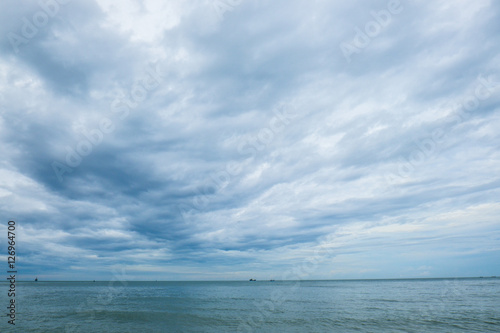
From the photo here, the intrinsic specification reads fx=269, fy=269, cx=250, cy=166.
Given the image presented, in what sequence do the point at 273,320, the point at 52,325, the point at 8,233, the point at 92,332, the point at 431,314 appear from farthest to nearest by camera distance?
the point at 431,314
the point at 273,320
the point at 52,325
the point at 92,332
the point at 8,233

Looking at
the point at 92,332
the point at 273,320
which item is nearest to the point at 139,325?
the point at 92,332

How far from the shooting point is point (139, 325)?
38.4 m

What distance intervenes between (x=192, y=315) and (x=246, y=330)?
668 inches

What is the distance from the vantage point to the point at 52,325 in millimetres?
36875

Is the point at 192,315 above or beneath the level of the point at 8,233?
beneath

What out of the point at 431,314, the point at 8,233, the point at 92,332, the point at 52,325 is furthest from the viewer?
the point at 431,314

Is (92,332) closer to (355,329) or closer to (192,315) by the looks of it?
(192,315)

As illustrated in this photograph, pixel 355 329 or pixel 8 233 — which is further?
pixel 355 329

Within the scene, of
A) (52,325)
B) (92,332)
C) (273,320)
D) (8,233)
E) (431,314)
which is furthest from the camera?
(431,314)

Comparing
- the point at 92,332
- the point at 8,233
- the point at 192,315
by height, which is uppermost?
the point at 8,233

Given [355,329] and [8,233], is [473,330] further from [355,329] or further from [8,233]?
[8,233]

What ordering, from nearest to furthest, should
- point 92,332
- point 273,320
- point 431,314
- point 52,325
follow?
point 92,332 < point 52,325 < point 273,320 < point 431,314

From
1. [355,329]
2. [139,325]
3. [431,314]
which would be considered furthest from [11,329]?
[431,314]

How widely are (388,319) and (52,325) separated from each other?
47965 millimetres
